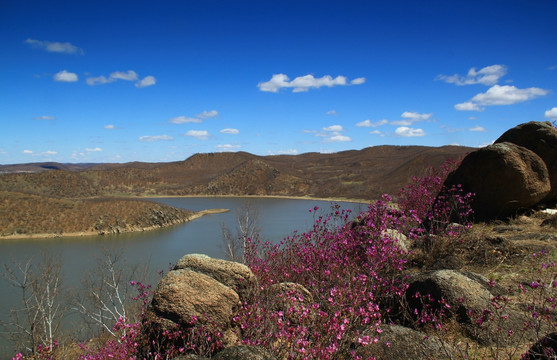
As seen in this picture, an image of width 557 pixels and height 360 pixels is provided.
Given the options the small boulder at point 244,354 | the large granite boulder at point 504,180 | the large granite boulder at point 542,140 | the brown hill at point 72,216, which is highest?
the large granite boulder at point 542,140

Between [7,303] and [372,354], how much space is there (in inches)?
932

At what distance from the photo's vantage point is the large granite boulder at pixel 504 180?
922 cm

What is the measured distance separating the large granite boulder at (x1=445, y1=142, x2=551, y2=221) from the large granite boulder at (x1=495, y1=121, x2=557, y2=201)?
823mm

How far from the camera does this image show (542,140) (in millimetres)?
10219

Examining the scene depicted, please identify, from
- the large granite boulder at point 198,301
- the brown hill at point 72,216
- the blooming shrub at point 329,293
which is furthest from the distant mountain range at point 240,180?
the large granite boulder at point 198,301

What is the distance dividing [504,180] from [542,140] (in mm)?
2171

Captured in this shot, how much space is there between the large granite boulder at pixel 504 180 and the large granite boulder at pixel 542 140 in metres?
0.82

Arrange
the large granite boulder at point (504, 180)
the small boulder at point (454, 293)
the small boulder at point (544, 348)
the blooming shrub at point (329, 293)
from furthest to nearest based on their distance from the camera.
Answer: the large granite boulder at point (504, 180), the small boulder at point (454, 293), the blooming shrub at point (329, 293), the small boulder at point (544, 348)

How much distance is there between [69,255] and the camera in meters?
33.0

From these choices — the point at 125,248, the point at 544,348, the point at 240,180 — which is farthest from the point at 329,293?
the point at 240,180

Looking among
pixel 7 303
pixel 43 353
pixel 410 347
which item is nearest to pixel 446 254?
pixel 410 347

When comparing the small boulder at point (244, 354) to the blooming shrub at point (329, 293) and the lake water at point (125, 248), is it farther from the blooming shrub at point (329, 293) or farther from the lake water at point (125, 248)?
the lake water at point (125, 248)

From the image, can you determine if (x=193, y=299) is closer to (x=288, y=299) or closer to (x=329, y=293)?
(x=288, y=299)

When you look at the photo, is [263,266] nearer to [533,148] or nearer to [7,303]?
[533,148]
